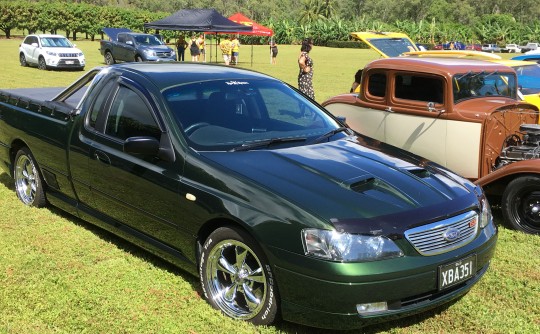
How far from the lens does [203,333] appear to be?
12.5 feet

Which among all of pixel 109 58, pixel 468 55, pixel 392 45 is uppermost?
pixel 392 45

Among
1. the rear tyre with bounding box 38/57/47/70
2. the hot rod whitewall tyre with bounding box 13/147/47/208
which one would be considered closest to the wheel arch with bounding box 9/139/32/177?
the hot rod whitewall tyre with bounding box 13/147/47/208

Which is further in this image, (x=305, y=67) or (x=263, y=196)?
(x=305, y=67)

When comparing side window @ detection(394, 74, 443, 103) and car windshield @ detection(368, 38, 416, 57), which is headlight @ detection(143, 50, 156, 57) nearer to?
car windshield @ detection(368, 38, 416, 57)

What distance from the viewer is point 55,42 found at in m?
27.2

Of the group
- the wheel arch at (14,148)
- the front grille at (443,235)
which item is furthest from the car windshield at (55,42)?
the front grille at (443,235)

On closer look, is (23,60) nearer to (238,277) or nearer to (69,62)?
(69,62)

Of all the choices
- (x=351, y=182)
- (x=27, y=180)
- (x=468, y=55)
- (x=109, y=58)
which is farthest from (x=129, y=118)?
(x=109, y=58)

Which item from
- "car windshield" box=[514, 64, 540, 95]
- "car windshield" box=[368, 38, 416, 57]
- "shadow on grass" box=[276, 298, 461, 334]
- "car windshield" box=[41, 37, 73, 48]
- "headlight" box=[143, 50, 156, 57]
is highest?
"car windshield" box=[368, 38, 416, 57]

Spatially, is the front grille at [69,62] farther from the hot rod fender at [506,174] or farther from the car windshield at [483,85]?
the hot rod fender at [506,174]

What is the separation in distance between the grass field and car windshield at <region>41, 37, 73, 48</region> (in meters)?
22.7

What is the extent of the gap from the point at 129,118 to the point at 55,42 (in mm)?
24491

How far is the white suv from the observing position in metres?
25.9

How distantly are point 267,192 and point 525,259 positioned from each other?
2.86 m
